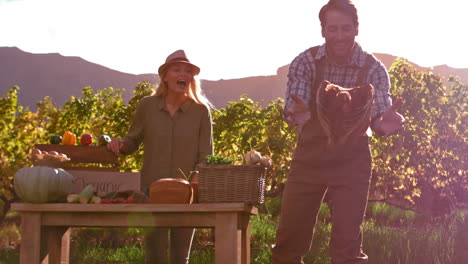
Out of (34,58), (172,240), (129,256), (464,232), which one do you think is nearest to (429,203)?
(464,232)

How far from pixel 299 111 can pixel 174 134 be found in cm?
160

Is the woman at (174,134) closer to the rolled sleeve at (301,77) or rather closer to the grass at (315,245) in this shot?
the rolled sleeve at (301,77)

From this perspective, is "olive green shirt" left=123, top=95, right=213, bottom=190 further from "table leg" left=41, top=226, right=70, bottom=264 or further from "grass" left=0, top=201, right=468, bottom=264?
"grass" left=0, top=201, right=468, bottom=264

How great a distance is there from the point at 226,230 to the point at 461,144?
8.75 meters

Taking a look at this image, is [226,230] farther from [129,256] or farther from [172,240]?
[129,256]

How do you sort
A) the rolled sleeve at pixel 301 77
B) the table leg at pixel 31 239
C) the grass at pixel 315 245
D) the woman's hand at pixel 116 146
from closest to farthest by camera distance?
the rolled sleeve at pixel 301 77, the table leg at pixel 31 239, the woman's hand at pixel 116 146, the grass at pixel 315 245

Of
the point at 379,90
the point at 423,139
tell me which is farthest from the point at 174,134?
the point at 423,139

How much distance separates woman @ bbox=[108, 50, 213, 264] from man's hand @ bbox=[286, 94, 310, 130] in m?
1.41

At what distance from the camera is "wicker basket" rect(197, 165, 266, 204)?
11.2ft

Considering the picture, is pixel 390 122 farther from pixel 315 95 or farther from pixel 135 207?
pixel 135 207

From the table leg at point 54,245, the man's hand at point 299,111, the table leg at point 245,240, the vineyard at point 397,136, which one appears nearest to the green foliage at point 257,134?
the vineyard at point 397,136

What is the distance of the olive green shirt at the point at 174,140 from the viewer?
4559mm

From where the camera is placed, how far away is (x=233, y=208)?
332 cm

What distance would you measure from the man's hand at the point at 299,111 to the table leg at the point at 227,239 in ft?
2.07
